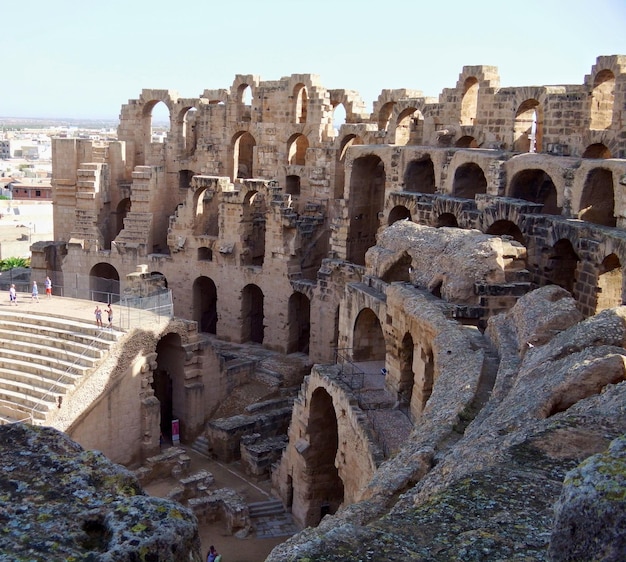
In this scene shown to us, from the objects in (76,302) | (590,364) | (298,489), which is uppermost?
(590,364)

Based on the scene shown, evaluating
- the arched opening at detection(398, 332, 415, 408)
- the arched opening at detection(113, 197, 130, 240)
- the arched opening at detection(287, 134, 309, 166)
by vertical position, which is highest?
the arched opening at detection(287, 134, 309, 166)

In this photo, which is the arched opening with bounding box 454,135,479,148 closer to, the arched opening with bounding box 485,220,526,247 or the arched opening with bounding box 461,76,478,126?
the arched opening with bounding box 461,76,478,126

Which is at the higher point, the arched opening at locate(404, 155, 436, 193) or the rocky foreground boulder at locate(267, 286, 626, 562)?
the arched opening at locate(404, 155, 436, 193)

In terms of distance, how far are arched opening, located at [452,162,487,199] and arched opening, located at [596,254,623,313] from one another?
760 cm

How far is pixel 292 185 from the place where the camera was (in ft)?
105

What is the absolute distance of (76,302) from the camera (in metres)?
24.4

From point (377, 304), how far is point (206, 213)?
13.7m

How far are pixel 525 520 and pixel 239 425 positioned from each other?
1681cm

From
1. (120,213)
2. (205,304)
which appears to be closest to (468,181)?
(205,304)

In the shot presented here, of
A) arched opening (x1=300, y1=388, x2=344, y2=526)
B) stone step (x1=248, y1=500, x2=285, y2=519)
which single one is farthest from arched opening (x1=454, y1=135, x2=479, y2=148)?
stone step (x1=248, y1=500, x2=285, y2=519)

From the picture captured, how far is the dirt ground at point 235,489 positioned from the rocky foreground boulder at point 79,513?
43.5 feet

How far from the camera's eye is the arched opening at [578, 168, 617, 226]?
19.3 meters

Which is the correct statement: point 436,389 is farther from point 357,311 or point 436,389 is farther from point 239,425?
point 239,425

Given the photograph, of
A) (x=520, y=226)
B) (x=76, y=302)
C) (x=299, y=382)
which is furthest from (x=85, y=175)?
(x=520, y=226)
